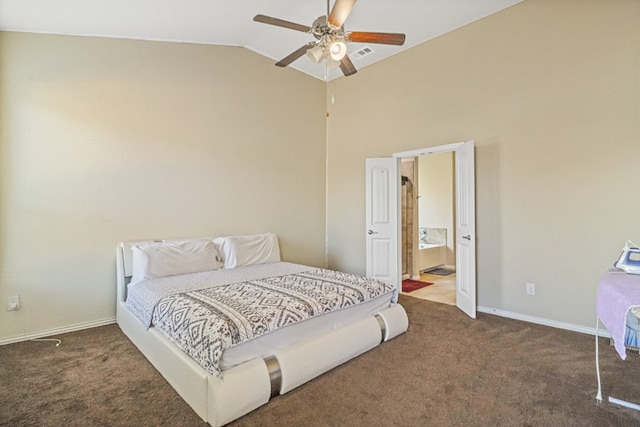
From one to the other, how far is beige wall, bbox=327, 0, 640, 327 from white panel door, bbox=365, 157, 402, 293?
0.62 m

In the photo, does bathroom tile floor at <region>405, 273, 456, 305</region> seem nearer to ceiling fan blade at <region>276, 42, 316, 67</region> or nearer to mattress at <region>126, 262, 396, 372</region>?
mattress at <region>126, 262, 396, 372</region>

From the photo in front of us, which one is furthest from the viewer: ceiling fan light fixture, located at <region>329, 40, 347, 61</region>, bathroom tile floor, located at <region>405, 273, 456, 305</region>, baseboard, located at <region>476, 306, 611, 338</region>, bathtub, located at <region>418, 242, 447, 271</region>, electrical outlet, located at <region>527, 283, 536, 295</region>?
bathtub, located at <region>418, 242, 447, 271</region>

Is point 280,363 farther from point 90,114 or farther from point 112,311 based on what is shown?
point 90,114

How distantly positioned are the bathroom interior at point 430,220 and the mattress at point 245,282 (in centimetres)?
255

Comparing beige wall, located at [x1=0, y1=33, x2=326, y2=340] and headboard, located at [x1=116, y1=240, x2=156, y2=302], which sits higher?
beige wall, located at [x1=0, y1=33, x2=326, y2=340]

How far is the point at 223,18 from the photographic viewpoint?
3.62 meters

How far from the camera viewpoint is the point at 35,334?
319 centimetres

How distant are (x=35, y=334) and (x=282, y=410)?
2.79m

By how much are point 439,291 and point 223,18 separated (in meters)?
4.65

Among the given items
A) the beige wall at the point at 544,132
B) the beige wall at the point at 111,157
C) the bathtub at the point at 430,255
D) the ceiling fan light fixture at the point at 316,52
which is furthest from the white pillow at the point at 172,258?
the bathtub at the point at 430,255

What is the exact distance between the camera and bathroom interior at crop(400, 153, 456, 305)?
5898mm

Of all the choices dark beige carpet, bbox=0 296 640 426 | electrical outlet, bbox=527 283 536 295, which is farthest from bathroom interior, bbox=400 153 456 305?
dark beige carpet, bbox=0 296 640 426

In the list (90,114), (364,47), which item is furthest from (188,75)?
(364,47)

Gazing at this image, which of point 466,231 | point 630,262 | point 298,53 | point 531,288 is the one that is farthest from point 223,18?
point 531,288
